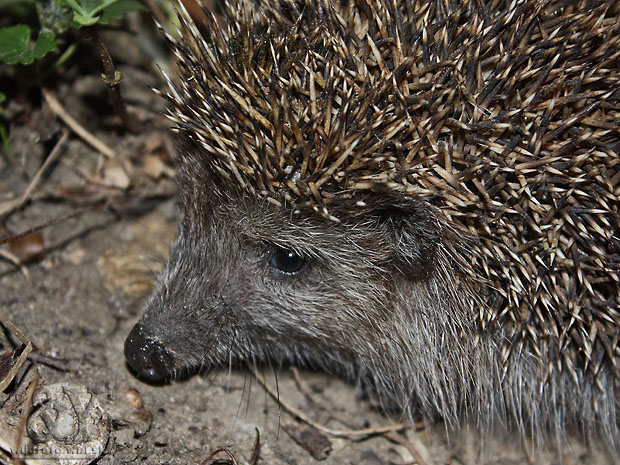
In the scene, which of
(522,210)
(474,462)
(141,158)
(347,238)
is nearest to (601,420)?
(474,462)

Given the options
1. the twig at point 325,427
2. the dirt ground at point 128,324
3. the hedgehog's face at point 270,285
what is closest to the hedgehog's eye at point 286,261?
the hedgehog's face at point 270,285

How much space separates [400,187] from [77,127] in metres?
1.82

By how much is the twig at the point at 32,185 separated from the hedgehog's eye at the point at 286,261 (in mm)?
1259

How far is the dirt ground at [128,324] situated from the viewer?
2.59 m

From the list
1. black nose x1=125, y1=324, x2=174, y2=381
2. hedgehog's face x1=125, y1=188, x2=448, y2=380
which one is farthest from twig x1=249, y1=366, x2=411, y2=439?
black nose x1=125, y1=324, x2=174, y2=381

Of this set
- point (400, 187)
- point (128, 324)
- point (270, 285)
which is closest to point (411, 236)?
point (400, 187)

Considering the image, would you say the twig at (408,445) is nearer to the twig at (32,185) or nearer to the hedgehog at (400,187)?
the hedgehog at (400,187)

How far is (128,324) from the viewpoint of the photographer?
296cm

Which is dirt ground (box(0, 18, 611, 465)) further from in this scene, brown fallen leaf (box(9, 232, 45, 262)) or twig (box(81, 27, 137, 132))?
twig (box(81, 27, 137, 132))

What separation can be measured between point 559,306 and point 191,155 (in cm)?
141

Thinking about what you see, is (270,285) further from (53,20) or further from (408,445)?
(53,20)

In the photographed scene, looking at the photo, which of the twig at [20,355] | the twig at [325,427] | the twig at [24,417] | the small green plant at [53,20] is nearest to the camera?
the twig at [24,417]

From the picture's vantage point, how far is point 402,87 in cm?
212

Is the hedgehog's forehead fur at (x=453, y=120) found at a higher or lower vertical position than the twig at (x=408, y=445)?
higher
